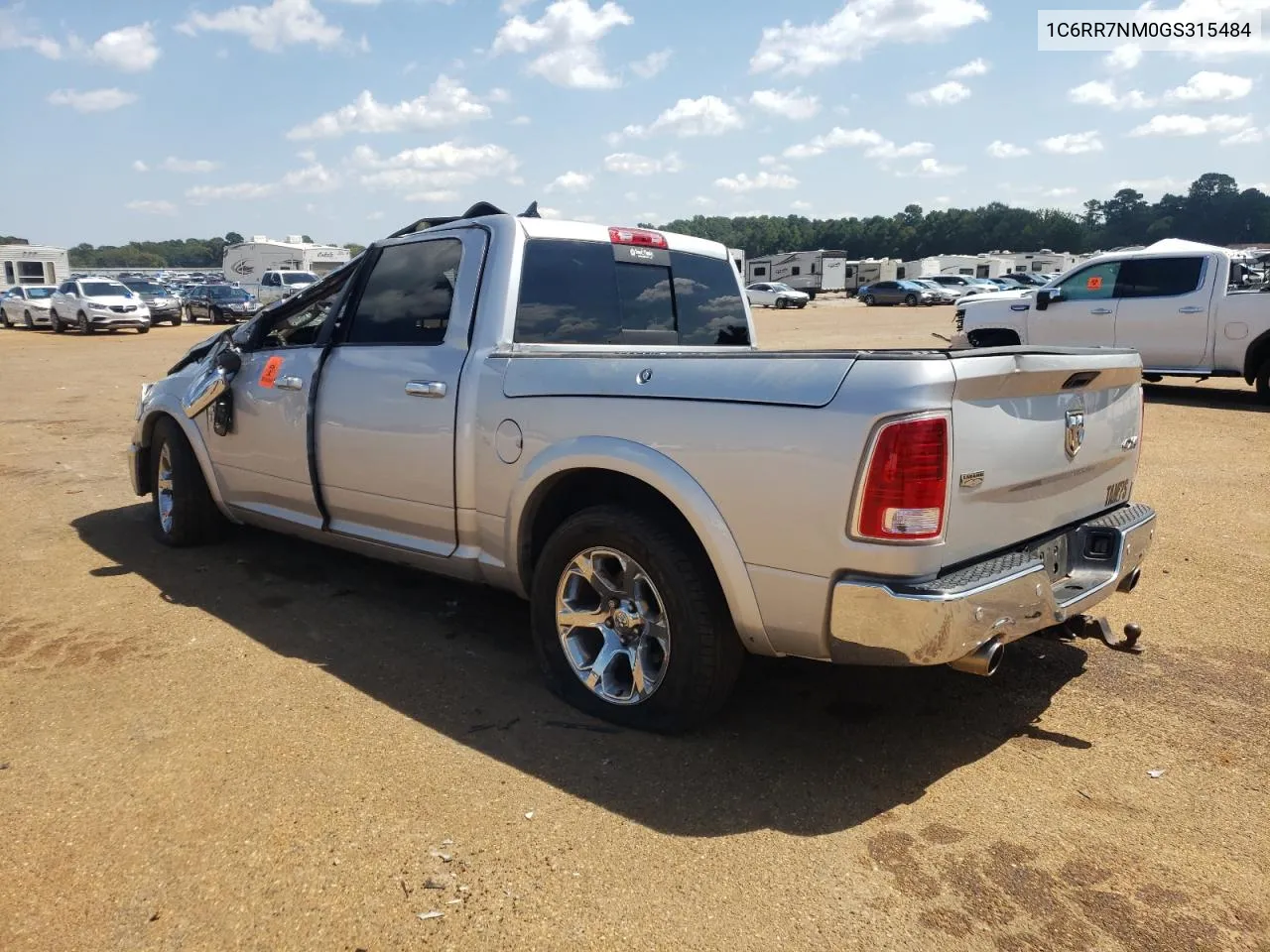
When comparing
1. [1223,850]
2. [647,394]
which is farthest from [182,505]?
[1223,850]

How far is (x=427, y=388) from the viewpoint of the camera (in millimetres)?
3924

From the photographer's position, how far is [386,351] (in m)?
4.20

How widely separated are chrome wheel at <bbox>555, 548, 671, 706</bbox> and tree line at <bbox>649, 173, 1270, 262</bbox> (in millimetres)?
108135

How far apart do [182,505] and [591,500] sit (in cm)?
317

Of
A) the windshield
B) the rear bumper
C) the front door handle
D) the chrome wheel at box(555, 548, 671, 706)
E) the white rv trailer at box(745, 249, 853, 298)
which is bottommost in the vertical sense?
the chrome wheel at box(555, 548, 671, 706)

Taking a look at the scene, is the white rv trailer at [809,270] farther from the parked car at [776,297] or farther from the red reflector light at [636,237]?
the red reflector light at [636,237]

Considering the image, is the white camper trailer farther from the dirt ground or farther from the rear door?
the dirt ground

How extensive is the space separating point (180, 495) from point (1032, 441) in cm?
473

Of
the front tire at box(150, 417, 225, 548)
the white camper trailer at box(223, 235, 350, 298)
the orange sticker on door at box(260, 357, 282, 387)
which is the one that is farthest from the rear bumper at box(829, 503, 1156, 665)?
the white camper trailer at box(223, 235, 350, 298)

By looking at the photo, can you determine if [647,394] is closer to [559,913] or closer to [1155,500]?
[559,913]

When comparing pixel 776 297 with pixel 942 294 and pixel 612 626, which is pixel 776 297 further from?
pixel 612 626

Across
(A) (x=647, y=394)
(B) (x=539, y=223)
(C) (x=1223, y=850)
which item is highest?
(B) (x=539, y=223)

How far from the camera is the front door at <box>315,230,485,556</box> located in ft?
12.9

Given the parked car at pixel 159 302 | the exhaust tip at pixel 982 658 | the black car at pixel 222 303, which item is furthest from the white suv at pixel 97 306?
the exhaust tip at pixel 982 658
